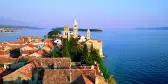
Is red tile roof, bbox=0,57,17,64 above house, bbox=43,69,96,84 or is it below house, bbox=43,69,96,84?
below

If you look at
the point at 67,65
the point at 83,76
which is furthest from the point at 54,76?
the point at 67,65

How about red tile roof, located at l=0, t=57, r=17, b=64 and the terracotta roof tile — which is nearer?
the terracotta roof tile

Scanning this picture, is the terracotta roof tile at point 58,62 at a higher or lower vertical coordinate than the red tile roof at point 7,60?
higher

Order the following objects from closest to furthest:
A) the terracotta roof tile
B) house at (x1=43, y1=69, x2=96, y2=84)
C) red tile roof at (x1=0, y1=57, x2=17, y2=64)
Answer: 1. house at (x1=43, y1=69, x2=96, y2=84)
2. the terracotta roof tile
3. red tile roof at (x1=0, y1=57, x2=17, y2=64)

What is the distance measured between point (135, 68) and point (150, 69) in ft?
8.89

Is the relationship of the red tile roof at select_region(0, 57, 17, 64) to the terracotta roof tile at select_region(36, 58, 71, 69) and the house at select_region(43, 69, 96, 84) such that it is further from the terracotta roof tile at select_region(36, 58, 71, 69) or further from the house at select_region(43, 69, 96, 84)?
the house at select_region(43, 69, 96, 84)

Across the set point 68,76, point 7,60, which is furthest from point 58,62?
point 7,60

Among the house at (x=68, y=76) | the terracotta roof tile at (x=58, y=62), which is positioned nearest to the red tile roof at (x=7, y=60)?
the terracotta roof tile at (x=58, y=62)

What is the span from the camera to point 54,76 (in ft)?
54.4

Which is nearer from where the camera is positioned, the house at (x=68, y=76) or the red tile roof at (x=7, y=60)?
the house at (x=68, y=76)

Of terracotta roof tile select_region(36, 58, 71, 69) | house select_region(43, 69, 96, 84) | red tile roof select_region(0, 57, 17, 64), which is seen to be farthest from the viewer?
red tile roof select_region(0, 57, 17, 64)

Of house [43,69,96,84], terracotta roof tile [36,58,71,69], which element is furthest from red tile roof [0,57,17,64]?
house [43,69,96,84]

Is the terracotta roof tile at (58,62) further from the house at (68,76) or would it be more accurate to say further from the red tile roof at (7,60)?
the red tile roof at (7,60)

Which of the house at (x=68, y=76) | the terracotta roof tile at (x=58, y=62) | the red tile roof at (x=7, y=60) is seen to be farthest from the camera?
the red tile roof at (x=7, y=60)
